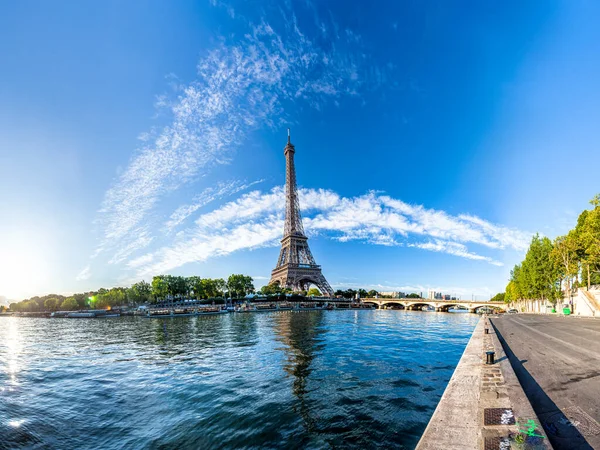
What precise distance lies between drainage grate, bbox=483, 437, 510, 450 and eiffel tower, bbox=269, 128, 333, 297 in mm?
98003

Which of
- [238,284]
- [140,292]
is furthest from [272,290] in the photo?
[140,292]

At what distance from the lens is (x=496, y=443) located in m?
4.50

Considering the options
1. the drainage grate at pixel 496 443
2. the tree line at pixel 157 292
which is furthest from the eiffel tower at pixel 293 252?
the drainage grate at pixel 496 443

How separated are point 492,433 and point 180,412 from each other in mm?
9488

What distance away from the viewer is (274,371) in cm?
1531

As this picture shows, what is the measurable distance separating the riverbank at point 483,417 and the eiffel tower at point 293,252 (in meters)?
94.7

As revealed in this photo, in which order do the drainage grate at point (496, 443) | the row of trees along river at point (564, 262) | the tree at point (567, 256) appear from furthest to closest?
the tree at point (567, 256)
the row of trees along river at point (564, 262)
the drainage grate at point (496, 443)

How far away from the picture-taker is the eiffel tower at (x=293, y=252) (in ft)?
345

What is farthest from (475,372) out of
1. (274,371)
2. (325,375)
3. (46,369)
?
(46,369)

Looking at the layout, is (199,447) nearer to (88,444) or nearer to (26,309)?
(88,444)

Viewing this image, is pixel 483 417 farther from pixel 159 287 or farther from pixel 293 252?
pixel 159 287

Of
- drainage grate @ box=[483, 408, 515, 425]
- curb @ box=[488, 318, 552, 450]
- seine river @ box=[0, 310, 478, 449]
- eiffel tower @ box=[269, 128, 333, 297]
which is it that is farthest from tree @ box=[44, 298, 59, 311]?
drainage grate @ box=[483, 408, 515, 425]

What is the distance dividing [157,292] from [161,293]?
158cm

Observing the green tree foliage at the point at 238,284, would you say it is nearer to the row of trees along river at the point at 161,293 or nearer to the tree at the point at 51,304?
the row of trees along river at the point at 161,293
